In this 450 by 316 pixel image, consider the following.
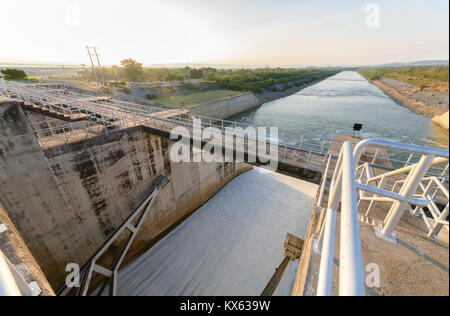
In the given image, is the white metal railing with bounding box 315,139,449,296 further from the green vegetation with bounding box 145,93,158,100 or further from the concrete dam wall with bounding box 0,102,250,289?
the green vegetation with bounding box 145,93,158,100

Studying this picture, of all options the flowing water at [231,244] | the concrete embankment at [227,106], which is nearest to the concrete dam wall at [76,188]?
the flowing water at [231,244]

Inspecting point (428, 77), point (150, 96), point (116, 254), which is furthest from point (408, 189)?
point (428, 77)

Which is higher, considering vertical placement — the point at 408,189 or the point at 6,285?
the point at 408,189

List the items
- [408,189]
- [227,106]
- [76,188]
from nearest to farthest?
[408,189] → [76,188] → [227,106]

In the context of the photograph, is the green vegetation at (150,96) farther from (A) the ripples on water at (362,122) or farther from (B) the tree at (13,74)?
(B) the tree at (13,74)

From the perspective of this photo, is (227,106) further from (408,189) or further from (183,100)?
(408,189)

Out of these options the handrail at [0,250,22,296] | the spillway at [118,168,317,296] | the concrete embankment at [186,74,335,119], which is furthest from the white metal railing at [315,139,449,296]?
the concrete embankment at [186,74,335,119]
